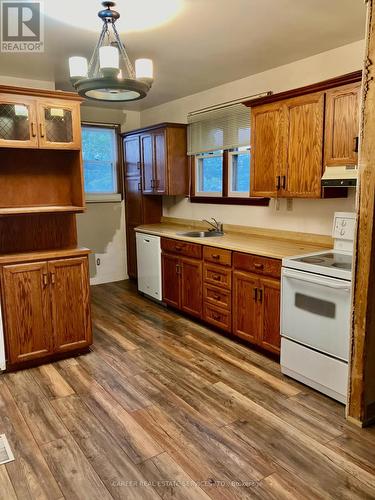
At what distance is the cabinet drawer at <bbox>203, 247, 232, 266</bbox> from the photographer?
3.58 m

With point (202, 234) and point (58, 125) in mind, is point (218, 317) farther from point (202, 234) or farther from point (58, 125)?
point (58, 125)

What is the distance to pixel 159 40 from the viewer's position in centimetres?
301

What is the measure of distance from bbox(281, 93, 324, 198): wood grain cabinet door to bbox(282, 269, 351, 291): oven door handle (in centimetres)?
70

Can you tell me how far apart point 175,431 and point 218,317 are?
154cm

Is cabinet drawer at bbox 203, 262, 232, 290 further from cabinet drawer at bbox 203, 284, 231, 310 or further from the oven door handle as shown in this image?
the oven door handle

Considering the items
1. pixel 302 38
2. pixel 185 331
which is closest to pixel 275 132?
pixel 302 38

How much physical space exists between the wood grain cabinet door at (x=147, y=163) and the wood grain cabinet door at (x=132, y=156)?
0.40 ft

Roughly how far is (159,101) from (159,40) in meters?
2.27

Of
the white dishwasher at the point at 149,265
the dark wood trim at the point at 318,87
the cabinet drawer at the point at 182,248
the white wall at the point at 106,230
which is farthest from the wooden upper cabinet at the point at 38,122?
the white wall at the point at 106,230

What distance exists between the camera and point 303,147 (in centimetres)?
312

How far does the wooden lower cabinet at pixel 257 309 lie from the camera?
3141mm

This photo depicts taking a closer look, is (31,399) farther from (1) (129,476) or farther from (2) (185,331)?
(2) (185,331)

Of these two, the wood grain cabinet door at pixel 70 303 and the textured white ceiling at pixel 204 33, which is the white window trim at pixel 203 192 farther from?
the wood grain cabinet door at pixel 70 303

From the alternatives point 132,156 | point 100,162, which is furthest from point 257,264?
point 100,162
